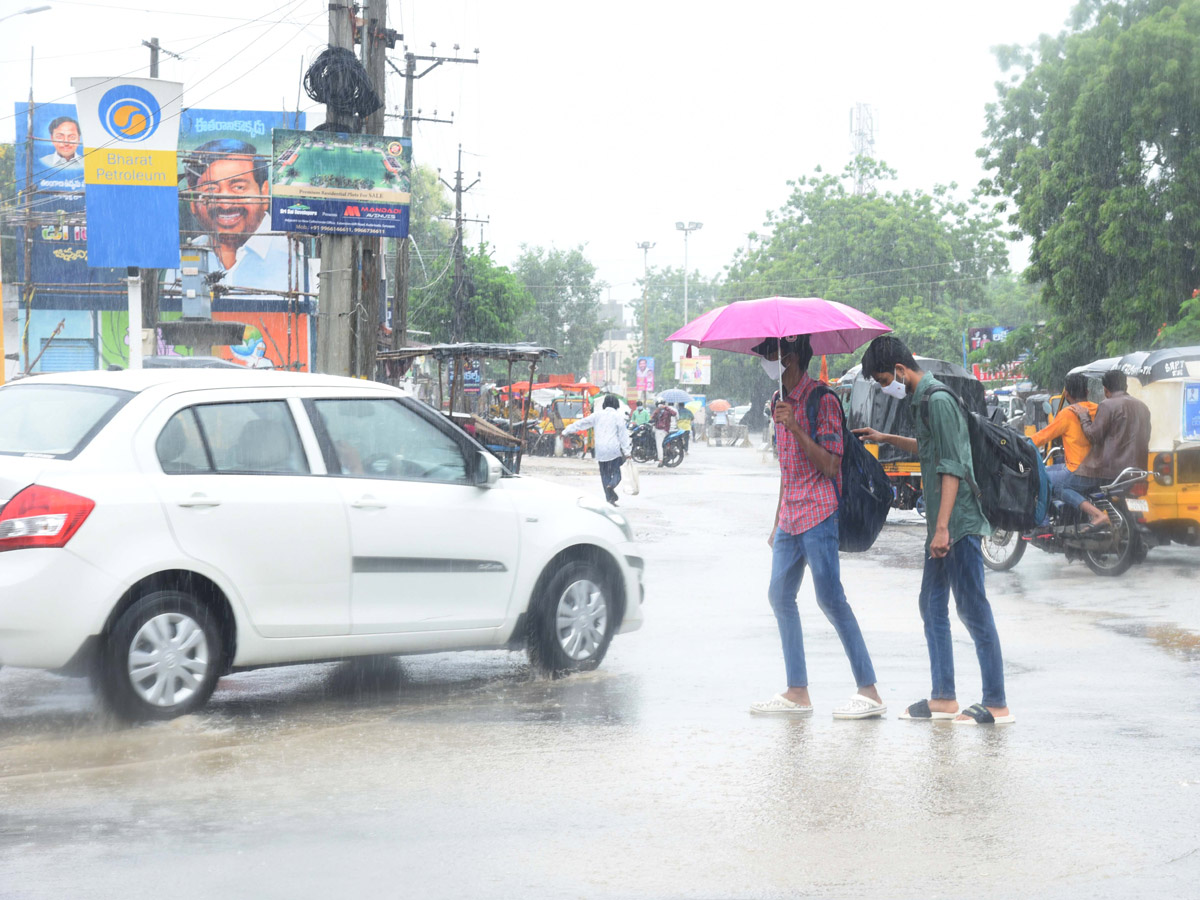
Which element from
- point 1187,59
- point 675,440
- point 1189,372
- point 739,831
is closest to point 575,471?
point 675,440

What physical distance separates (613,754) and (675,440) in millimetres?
30211

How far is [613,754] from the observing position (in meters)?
5.95

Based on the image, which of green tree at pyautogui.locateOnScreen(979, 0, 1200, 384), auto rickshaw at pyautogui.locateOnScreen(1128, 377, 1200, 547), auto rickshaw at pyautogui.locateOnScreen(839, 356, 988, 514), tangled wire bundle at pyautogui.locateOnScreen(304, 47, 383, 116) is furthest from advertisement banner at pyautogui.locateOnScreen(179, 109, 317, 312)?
auto rickshaw at pyautogui.locateOnScreen(1128, 377, 1200, 547)

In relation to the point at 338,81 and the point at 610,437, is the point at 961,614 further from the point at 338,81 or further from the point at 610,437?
the point at 610,437

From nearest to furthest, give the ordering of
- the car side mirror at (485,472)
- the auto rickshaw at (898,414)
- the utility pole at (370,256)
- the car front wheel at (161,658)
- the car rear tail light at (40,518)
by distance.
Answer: the car rear tail light at (40,518), the car front wheel at (161,658), the car side mirror at (485,472), the utility pole at (370,256), the auto rickshaw at (898,414)

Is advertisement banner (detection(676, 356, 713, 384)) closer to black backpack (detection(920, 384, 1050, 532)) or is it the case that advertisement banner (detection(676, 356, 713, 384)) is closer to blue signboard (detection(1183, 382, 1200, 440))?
blue signboard (detection(1183, 382, 1200, 440))

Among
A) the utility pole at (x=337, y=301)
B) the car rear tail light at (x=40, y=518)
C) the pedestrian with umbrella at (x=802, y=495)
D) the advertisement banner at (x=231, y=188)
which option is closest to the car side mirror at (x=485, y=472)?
the pedestrian with umbrella at (x=802, y=495)

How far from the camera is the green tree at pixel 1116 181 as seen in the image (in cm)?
2862

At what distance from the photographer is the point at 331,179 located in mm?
15133

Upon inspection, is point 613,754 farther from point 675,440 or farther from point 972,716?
point 675,440

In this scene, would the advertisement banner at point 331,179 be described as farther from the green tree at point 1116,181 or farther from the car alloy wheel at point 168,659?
the green tree at point 1116,181

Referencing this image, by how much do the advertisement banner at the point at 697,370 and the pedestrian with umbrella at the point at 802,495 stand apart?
7780 centimetres

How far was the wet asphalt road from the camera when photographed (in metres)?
4.34

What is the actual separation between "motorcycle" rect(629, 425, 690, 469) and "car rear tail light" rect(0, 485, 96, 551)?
2960 centimetres
